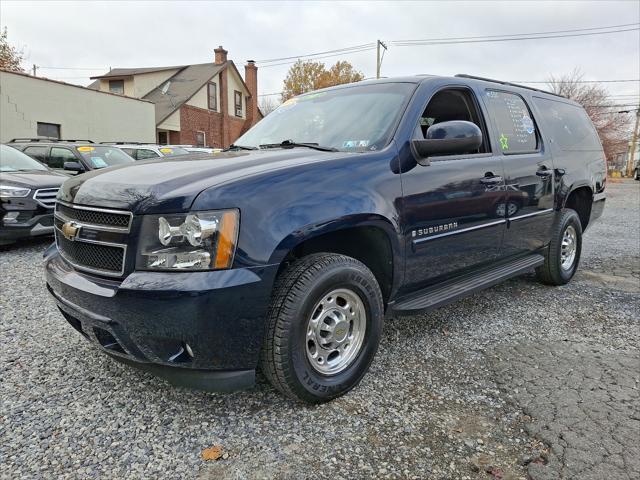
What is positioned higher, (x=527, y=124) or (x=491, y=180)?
(x=527, y=124)

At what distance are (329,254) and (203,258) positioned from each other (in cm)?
76

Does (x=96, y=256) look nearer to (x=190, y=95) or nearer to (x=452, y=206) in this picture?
(x=452, y=206)

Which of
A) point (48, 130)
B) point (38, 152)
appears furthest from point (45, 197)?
point (48, 130)

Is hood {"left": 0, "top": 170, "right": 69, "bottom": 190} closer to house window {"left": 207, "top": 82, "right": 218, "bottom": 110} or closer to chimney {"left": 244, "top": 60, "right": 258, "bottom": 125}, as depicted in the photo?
house window {"left": 207, "top": 82, "right": 218, "bottom": 110}

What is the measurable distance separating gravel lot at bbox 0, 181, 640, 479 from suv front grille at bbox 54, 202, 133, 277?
80 centimetres

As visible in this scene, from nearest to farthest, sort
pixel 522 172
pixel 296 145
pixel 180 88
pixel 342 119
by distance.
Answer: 1. pixel 296 145
2. pixel 342 119
3. pixel 522 172
4. pixel 180 88

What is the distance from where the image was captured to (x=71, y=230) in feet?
8.26

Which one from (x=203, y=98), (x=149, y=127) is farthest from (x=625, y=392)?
(x=203, y=98)

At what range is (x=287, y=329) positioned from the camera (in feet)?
7.59

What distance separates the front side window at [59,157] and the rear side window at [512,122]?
7994mm

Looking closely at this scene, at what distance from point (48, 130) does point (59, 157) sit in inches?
390

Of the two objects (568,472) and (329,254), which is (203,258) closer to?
(329,254)

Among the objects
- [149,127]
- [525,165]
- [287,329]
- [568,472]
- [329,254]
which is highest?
[149,127]

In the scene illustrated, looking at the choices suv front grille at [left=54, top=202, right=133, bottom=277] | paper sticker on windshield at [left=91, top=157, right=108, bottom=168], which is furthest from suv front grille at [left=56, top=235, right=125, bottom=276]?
paper sticker on windshield at [left=91, top=157, right=108, bottom=168]
